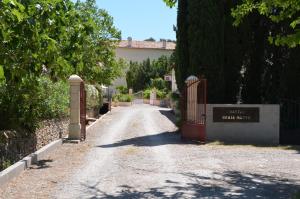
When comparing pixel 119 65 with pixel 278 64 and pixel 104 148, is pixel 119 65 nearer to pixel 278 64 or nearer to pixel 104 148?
pixel 278 64

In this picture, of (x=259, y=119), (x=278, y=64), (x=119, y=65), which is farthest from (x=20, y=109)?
(x=119, y=65)

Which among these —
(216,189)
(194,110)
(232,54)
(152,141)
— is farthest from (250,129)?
(216,189)

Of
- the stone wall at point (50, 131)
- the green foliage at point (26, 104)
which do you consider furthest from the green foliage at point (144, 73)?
the green foliage at point (26, 104)

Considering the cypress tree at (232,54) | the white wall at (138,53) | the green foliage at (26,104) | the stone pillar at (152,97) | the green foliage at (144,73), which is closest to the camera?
the green foliage at (26,104)

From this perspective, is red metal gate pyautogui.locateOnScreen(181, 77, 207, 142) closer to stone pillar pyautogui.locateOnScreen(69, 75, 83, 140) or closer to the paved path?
the paved path

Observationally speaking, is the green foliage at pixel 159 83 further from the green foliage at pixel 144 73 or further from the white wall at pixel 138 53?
the white wall at pixel 138 53

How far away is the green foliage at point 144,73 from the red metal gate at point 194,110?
2429 inches

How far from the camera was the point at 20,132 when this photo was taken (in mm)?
14070

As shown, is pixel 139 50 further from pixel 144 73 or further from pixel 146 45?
pixel 144 73

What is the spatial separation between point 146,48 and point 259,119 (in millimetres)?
87676

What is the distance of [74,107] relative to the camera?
1805cm

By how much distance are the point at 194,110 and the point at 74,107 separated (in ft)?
13.7

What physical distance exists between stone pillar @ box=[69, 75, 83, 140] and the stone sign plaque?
4.69 meters

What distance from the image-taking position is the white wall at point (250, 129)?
59.7ft
